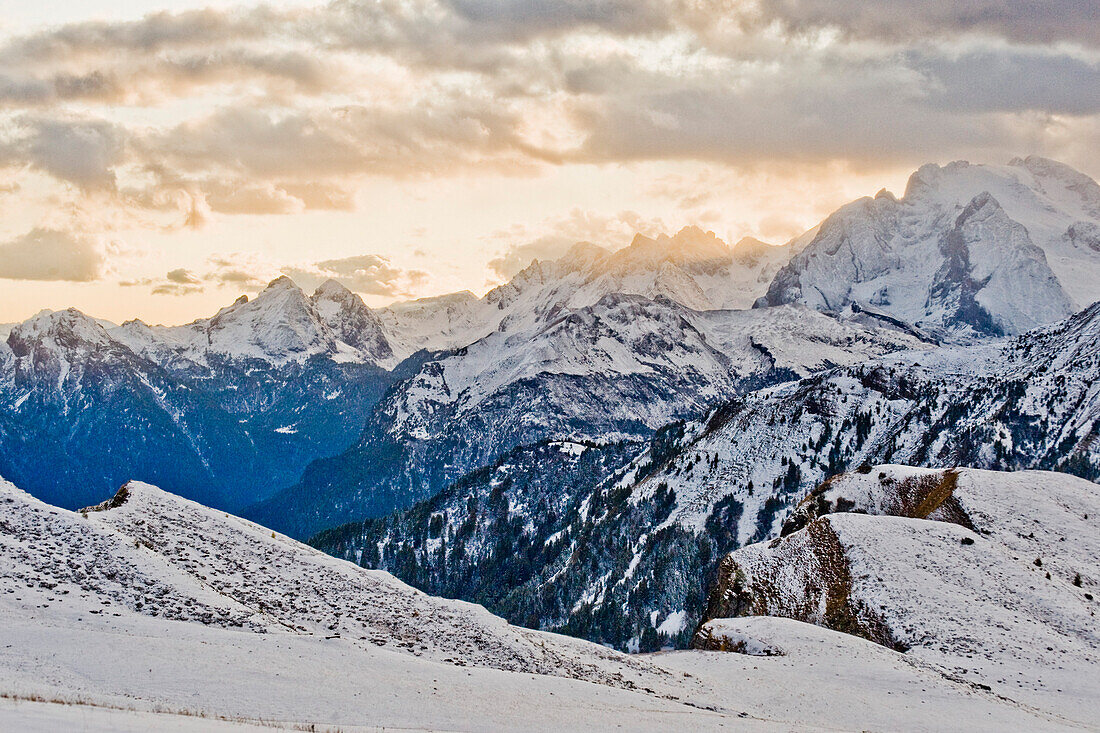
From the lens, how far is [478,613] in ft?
190

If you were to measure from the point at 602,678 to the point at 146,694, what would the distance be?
23.8m

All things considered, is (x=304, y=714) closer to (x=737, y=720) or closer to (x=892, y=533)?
(x=737, y=720)

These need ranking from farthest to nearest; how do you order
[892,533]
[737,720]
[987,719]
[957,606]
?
[892,533]
[957,606]
[987,719]
[737,720]

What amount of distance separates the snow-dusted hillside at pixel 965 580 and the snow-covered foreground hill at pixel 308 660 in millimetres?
6531

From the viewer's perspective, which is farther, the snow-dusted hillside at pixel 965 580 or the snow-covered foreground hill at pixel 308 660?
the snow-dusted hillside at pixel 965 580

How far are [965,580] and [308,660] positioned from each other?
179 feet

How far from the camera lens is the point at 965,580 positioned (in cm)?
7625

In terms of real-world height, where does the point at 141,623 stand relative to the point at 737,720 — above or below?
above

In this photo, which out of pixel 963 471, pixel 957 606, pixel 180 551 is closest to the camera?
pixel 180 551

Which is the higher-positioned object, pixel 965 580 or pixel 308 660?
pixel 308 660

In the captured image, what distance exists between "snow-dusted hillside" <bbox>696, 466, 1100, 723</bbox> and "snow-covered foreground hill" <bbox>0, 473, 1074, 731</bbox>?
21.4 ft

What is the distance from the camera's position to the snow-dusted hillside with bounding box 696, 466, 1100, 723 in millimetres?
65062

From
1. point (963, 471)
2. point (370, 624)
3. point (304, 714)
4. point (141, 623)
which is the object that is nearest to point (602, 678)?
point (370, 624)

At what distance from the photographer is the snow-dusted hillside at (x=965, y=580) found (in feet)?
213
